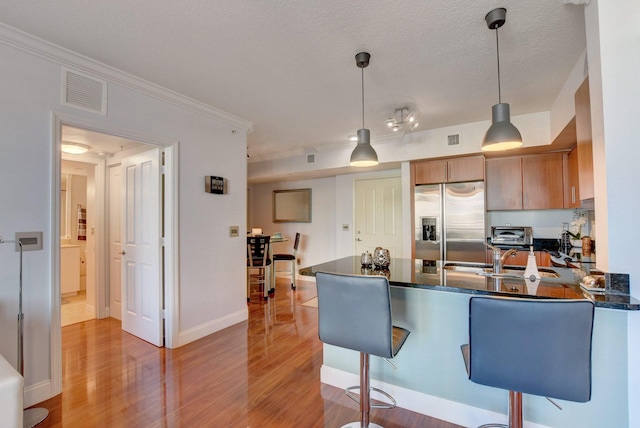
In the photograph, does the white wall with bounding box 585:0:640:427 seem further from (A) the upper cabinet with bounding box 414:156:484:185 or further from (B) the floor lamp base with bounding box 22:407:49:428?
(B) the floor lamp base with bounding box 22:407:49:428

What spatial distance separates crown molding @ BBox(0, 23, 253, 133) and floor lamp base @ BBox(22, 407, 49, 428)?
2488mm

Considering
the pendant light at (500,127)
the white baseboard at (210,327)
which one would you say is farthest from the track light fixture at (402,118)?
the white baseboard at (210,327)

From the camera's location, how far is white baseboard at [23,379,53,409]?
2012 millimetres

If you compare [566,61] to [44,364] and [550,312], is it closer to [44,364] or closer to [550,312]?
[550,312]

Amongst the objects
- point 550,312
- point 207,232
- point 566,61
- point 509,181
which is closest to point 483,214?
point 509,181

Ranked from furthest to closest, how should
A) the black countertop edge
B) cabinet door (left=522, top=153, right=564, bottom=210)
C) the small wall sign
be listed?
cabinet door (left=522, top=153, right=564, bottom=210) < the small wall sign < the black countertop edge

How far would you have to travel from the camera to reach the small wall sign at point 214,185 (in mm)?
3301

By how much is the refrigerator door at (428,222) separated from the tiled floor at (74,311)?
4.64 meters

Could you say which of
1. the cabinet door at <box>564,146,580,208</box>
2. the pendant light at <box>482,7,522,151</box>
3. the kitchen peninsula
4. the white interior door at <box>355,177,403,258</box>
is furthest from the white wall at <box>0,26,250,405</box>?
the cabinet door at <box>564,146,580,208</box>

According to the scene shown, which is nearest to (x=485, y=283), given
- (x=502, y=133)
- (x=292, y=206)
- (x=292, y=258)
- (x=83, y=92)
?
(x=502, y=133)

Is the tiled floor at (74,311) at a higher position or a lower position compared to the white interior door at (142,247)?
lower

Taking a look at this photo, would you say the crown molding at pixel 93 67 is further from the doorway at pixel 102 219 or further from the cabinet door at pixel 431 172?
the cabinet door at pixel 431 172

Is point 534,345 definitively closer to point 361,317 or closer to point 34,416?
point 361,317

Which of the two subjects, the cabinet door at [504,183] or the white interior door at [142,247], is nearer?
the white interior door at [142,247]
